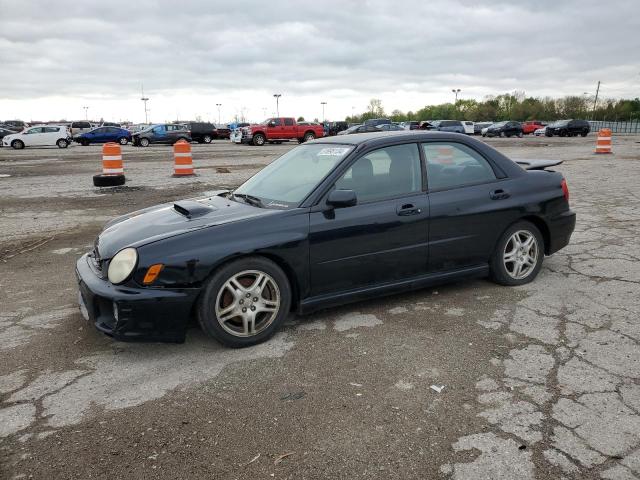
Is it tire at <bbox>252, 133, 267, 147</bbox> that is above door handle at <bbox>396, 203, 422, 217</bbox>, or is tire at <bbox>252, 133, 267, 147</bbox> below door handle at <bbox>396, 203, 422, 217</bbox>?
below

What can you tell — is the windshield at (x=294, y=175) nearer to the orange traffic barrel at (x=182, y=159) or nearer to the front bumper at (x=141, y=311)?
the front bumper at (x=141, y=311)

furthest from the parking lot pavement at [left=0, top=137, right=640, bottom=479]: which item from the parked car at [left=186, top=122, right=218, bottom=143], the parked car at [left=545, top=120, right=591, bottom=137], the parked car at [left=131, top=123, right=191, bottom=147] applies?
the parked car at [left=545, top=120, right=591, bottom=137]

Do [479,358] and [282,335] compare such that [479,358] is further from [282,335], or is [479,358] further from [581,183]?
[581,183]

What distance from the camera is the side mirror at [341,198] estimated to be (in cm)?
396

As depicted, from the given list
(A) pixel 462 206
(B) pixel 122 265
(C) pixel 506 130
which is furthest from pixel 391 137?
(C) pixel 506 130

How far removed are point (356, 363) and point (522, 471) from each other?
51.2 inches

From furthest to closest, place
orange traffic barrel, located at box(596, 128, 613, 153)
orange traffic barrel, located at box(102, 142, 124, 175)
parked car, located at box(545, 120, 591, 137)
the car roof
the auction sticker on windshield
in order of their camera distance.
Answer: parked car, located at box(545, 120, 591, 137), orange traffic barrel, located at box(596, 128, 613, 153), orange traffic barrel, located at box(102, 142, 124, 175), the car roof, the auction sticker on windshield

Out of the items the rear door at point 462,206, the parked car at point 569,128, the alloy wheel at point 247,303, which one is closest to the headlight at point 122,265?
the alloy wheel at point 247,303

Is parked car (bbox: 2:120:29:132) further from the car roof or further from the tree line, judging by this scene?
the tree line

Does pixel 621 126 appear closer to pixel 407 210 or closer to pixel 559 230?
pixel 559 230

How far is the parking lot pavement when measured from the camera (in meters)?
2.56

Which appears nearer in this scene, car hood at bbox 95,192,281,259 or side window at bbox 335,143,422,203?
car hood at bbox 95,192,281,259

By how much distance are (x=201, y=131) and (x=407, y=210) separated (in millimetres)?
37365

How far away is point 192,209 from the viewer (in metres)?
4.22
